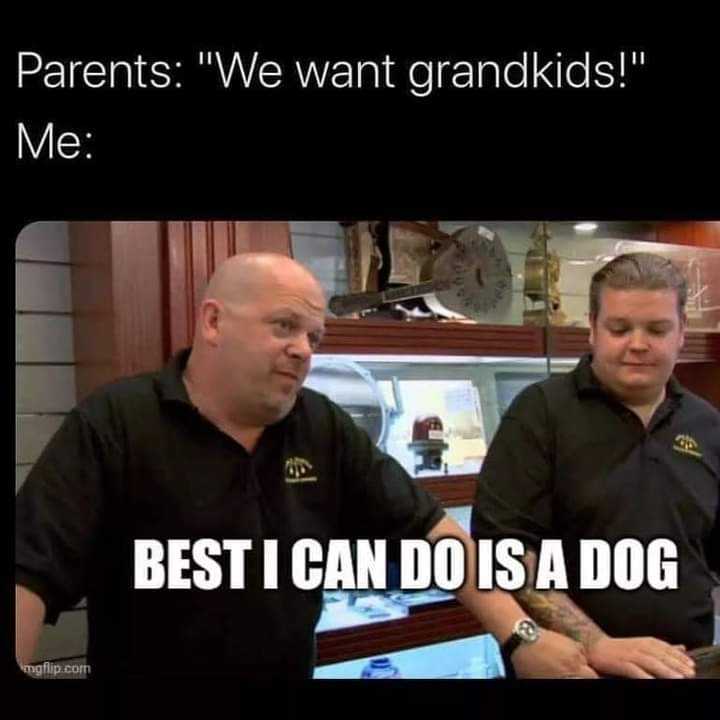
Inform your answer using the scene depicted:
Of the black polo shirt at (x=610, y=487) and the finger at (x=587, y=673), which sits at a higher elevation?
the black polo shirt at (x=610, y=487)

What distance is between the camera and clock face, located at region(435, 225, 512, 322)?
3.62 ft

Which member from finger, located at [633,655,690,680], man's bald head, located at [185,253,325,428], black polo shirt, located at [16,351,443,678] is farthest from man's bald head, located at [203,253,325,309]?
finger, located at [633,655,690,680]

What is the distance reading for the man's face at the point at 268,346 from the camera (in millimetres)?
978

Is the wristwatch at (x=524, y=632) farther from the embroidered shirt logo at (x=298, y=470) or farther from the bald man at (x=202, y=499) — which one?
the embroidered shirt logo at (x=298, y=470)

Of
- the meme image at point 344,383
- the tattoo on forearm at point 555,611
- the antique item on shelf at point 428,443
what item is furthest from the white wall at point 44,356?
the tattoo on forearm at point 555,611

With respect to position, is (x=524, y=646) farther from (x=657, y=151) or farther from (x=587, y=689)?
(x=657, y=151)

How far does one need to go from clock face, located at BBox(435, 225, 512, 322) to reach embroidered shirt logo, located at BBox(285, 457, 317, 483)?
0.32 meters

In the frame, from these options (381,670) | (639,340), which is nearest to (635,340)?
(639,340)

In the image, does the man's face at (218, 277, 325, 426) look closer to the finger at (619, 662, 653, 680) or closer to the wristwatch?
the wristwatch

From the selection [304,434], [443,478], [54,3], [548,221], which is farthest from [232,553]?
[54,3]

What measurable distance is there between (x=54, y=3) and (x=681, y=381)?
953 mm

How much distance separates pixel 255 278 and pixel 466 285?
33 cm

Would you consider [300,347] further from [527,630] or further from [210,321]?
[527,630]

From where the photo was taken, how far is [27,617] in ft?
3.11
